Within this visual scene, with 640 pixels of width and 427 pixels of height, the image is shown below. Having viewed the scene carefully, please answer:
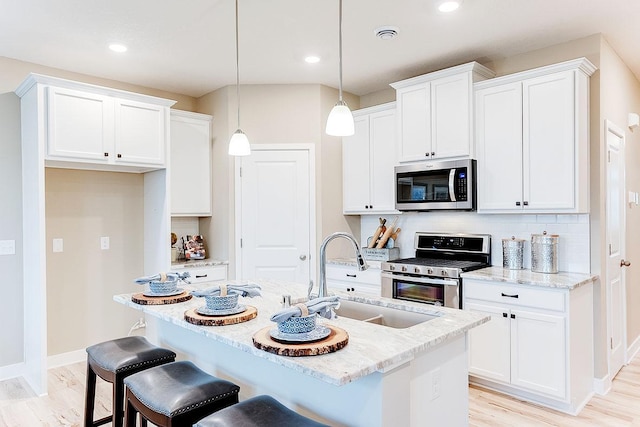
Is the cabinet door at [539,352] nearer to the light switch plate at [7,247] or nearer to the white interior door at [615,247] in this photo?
the white interior door at [615,247]

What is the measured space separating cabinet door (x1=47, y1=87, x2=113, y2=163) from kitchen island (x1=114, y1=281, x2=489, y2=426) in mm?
1699

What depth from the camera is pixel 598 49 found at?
3230mm

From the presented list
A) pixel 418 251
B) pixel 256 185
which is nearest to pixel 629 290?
pixel 418 251

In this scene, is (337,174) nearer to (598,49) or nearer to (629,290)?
(598,49)

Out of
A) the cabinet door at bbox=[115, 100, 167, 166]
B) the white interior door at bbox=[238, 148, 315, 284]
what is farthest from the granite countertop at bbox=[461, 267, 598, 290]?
the cabinet door at bbox=[115, 100, 167, 166]

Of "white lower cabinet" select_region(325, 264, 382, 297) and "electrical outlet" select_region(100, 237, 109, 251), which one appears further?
"electrical outlet" select_region(100, 237, 109, 251)

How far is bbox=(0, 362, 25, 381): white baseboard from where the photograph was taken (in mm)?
3581

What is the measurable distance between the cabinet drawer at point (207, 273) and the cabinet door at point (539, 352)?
271 cm

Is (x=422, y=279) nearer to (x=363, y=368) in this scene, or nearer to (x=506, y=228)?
(x=506, y=228)

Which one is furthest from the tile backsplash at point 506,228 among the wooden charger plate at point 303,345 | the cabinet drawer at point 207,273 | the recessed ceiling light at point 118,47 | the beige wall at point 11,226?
the beige wall at point 11,226

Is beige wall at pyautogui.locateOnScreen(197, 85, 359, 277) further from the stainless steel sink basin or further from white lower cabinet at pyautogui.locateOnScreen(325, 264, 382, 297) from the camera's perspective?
the stainless steel sink basin

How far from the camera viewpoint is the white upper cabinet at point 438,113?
11.7ft

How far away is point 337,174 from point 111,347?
2.87m

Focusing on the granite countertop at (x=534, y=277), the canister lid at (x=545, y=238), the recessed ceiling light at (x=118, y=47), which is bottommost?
the granite countertop at (x=534, y=277)
